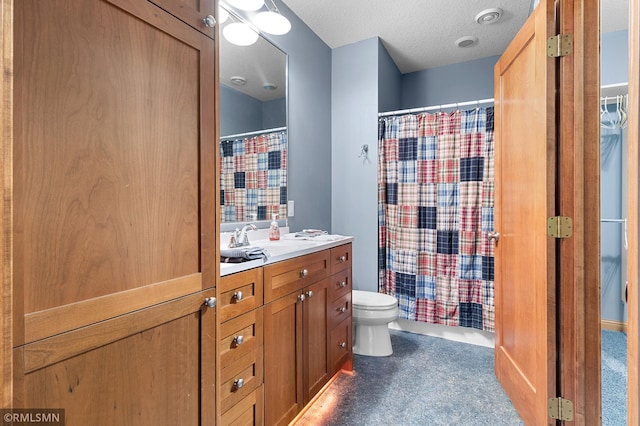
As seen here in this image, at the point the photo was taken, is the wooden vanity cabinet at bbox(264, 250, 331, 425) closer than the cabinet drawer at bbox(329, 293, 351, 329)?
Yes

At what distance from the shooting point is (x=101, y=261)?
2.40 ft

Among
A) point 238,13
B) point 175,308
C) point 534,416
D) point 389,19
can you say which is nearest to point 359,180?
point 389,19

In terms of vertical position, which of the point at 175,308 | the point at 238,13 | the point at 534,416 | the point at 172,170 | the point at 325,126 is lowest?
the point at 534,416

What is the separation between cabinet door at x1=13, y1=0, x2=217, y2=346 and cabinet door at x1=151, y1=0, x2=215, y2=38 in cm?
3

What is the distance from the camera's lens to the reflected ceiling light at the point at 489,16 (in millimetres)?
2441

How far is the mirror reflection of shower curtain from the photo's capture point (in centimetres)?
255

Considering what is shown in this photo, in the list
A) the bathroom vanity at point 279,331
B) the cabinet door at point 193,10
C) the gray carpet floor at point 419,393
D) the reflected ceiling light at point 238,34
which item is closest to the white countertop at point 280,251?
the bathroom vanity at point 279,331

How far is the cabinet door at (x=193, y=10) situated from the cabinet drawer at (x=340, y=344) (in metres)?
1.61

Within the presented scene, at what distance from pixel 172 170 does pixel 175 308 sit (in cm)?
39

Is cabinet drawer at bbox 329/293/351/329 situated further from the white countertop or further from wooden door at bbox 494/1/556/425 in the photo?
wooden door at bbox 494/1/556/425

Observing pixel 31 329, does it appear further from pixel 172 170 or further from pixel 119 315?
pixel 172 170

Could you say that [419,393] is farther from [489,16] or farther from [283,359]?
[489,16]

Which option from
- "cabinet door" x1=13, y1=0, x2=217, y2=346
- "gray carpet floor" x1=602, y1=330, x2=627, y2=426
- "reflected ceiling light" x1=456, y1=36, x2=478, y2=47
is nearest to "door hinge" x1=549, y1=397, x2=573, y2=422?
"gray carpet floor" x1=602, y1=330, x2=627, y2=426

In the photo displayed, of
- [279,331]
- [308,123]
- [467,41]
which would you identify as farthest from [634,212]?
[467,41]
